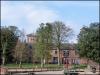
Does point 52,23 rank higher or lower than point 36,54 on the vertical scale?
higher

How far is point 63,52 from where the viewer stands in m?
116

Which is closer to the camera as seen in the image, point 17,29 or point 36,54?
point 36,54

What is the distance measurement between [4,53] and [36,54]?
10.5 m

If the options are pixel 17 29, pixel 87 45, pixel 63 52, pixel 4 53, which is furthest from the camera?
pixel 63 52

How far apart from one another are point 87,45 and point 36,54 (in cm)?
3592

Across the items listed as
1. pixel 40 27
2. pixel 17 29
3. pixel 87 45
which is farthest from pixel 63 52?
pixel 87 45

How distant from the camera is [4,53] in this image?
94.8 m

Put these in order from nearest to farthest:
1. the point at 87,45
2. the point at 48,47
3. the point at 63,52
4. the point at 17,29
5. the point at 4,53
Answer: the point at 87,45 → the point at 48,47 → the point at 4,53 → the point at 17,29 → the point at 63,52

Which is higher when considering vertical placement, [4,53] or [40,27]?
[40,27]

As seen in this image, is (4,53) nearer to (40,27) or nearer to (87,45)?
(40,27)

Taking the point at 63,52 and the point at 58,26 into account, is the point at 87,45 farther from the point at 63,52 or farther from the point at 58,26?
the point at 63,52

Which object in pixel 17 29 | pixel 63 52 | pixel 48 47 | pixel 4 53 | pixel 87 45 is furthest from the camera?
pixel 63 52

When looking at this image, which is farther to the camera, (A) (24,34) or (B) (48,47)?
(A) (24,34)

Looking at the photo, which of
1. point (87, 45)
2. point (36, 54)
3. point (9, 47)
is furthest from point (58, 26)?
point (87, 45)
